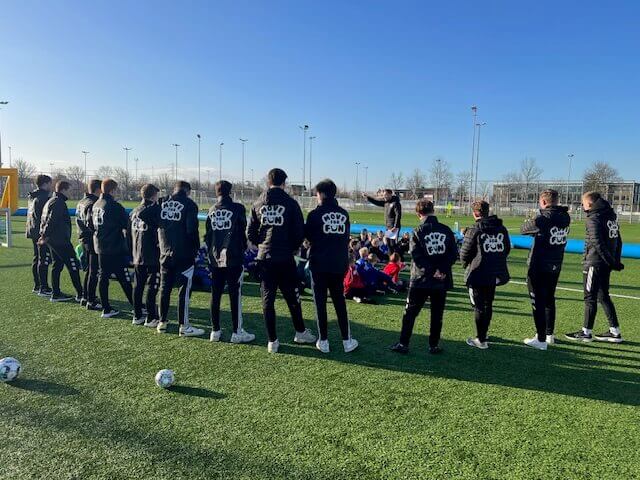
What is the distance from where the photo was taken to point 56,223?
6.80 metres

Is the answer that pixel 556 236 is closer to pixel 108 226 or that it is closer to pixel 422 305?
pixel 422 305

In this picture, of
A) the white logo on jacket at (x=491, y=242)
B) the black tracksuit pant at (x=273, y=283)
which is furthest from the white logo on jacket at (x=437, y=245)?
the black tracksuit pant at (x=273, y=283)

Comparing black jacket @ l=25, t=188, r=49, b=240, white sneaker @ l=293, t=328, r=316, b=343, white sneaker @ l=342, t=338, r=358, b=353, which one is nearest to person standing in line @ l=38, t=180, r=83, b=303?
black jacket @ l=25, t=188, r=49, b=240

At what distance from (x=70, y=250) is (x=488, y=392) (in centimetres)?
666

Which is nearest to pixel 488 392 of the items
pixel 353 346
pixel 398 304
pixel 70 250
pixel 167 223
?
pixel 353 346

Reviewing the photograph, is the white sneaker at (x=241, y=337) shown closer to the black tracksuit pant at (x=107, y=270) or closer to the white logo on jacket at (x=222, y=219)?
the white logo on jacket at (x=222, y=219)

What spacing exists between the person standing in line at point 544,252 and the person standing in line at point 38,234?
25.5 ft

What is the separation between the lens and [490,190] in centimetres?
5244

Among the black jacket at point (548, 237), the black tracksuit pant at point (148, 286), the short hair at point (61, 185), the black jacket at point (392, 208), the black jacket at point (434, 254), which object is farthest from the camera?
the black jacket at point (392, 208)

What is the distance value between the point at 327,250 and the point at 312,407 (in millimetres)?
1765

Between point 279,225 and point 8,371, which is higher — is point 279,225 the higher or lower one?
the higher one

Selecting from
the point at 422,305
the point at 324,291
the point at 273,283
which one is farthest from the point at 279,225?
the point at 422,305

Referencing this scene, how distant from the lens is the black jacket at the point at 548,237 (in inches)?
202

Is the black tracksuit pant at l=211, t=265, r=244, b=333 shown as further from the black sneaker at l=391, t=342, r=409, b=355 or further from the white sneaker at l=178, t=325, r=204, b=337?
the black sneaker at l=391, t=342, r=409, b=355
